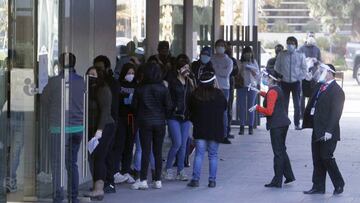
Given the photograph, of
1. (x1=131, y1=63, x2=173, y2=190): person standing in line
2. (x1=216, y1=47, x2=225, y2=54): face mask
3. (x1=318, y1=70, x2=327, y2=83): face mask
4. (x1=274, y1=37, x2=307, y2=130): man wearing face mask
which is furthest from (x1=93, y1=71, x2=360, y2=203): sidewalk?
(x1=216, y1=47, x2=225, y2=54): face mask

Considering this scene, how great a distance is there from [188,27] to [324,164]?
28.4ft

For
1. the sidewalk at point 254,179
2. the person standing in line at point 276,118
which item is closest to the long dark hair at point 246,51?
the sidewalk at point 254,179

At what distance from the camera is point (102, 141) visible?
11.3 meters

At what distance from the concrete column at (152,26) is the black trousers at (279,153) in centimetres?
480

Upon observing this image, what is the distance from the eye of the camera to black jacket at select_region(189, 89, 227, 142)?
483 inches

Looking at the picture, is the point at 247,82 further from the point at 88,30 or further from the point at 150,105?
the point at 150,105

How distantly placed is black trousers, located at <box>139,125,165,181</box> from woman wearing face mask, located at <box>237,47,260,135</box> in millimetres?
6870

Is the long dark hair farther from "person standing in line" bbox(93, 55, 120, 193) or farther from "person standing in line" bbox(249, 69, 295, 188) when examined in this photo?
"person standing in line" bbox(93, 55, 120, 193)

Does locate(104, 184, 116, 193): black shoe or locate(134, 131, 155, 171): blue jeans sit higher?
locate(134, 131, 155, 171): blue jeans

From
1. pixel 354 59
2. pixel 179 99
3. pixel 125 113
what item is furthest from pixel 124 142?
pixel 354 59

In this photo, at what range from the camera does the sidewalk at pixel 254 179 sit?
1182 cm

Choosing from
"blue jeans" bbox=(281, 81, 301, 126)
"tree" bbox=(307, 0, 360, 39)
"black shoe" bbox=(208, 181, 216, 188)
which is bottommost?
"black shoe" bbox=(208, 181, 216, 188)

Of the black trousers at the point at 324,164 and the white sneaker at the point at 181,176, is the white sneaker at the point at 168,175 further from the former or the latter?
the black trousers at the point at 324,164

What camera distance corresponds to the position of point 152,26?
1716 centimetres
